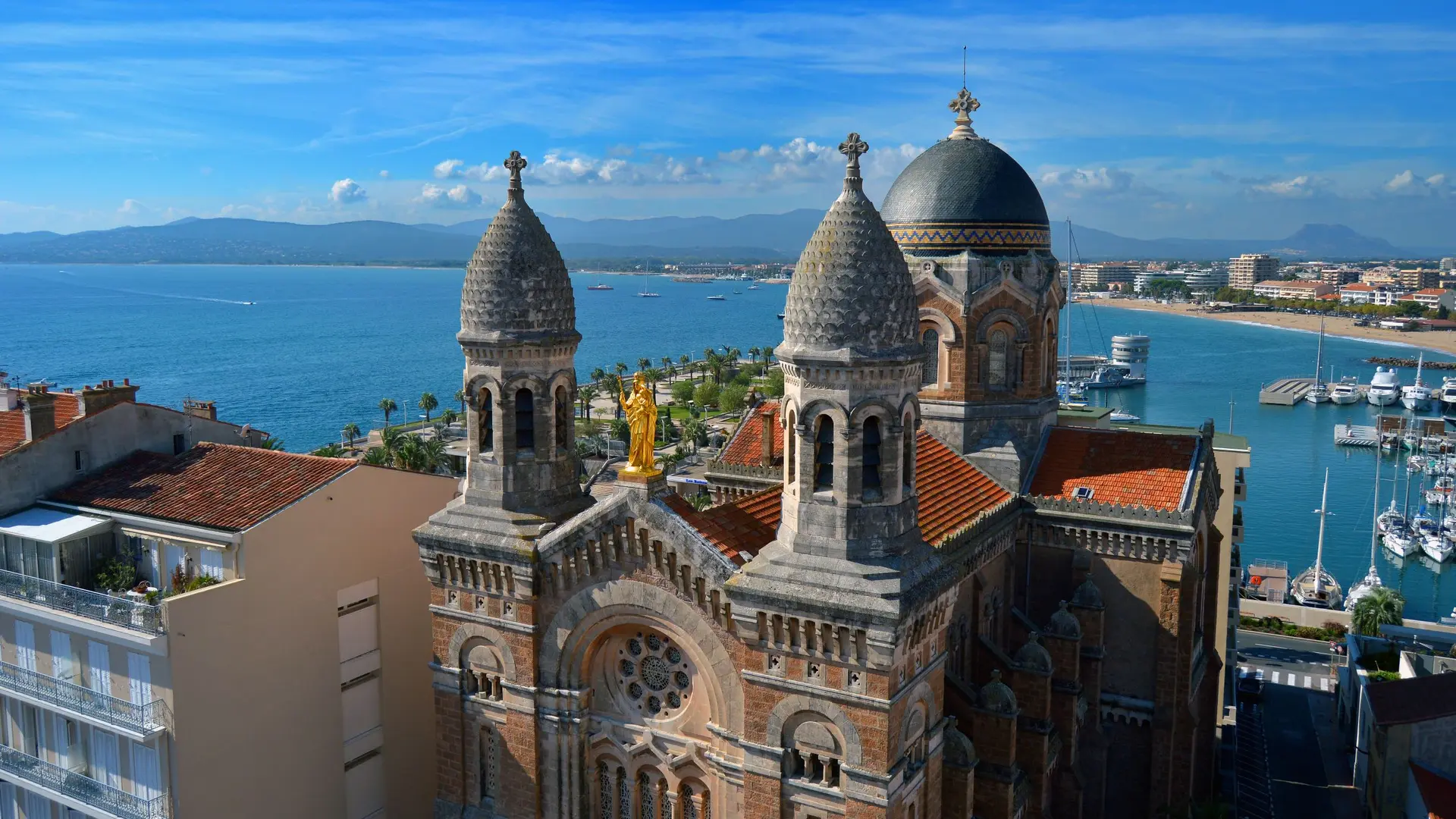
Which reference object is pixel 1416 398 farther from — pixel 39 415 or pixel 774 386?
pixel 39 415

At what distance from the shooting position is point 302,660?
27297 mm

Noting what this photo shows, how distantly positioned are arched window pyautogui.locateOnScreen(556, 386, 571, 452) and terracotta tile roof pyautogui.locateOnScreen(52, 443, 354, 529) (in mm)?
6505

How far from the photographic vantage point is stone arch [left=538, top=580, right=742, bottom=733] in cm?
2208

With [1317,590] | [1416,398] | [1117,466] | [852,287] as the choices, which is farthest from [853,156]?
[1416,398]

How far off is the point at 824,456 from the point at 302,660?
14954mm

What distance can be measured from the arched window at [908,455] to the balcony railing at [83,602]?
1639cm

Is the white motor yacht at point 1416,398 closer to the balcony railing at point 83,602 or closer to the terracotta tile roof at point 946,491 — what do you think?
the terracotta tile roof at point 946,491

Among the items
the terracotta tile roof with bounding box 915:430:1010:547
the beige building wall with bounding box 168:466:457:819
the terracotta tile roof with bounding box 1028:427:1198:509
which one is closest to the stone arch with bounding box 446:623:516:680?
the beige building wall with bounding box 168:466:457:819

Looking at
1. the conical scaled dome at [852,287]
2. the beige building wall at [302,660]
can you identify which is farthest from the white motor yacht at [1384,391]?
the conical scaled dome at [852,287]

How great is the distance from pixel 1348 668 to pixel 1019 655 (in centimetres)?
2698

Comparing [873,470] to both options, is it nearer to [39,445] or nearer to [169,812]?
[169,812]

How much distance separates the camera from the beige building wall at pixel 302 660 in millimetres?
25062

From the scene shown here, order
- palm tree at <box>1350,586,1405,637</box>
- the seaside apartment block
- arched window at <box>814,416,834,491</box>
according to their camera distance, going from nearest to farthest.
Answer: arched window at <box>814,416,834,491</box> → the seaside apartment block → palm tree at <box>1350,586,1405,637</box>

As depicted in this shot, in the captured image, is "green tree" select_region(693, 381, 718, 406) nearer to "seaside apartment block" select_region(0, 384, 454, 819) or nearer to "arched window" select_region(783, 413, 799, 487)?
"seaside apartment block" select_region(0, 384, 454, 819)
